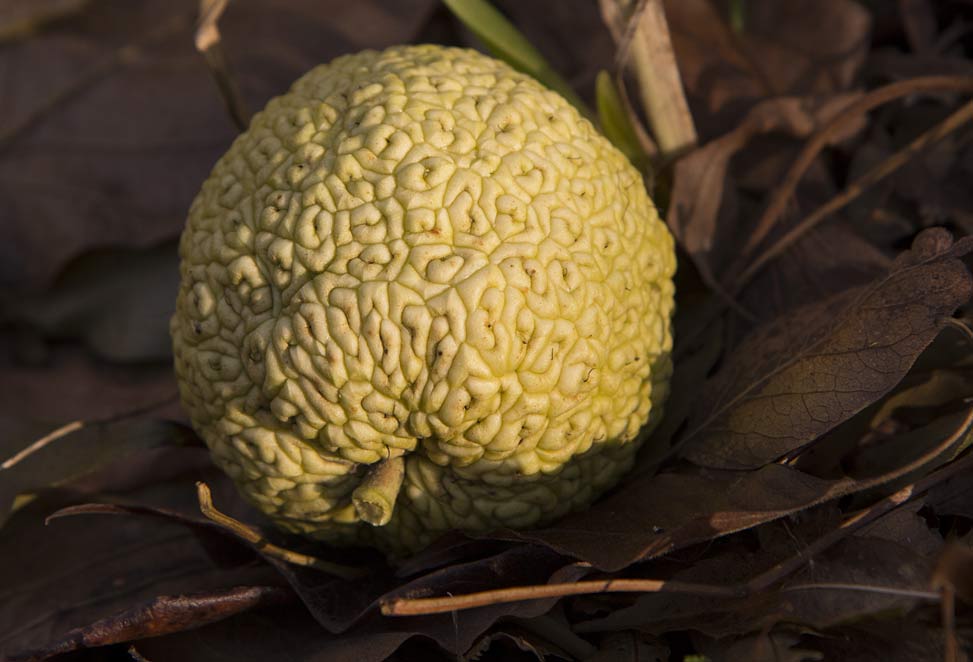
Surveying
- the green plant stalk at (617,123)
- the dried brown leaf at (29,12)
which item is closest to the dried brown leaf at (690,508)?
the green plant stalk at (617,123)

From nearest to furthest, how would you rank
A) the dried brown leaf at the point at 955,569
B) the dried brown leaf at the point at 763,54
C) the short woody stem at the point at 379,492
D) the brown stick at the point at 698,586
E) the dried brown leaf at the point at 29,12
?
the dried brown leaf at the point at 955,569, the brown stick at the point at 698,586, the short woody stem at the point at 379,492, the dried brown leaf at the point at 763,54, the dried brown leaf at the point at 29,12

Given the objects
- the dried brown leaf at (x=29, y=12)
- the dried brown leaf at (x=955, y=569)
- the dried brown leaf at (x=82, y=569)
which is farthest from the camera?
the dried brown leaf at (x=29, y=12)

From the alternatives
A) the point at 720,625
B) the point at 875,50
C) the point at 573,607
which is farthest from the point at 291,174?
the point at 875,50

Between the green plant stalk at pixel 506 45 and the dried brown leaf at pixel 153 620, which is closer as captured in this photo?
the dried brown leaf at pixel 153 620

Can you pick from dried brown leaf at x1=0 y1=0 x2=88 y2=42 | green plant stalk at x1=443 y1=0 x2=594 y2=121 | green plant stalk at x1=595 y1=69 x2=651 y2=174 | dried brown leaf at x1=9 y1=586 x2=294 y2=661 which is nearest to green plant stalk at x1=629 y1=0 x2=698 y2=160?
green plant stalk at x1=595 y1=69 x2=651 y2=174

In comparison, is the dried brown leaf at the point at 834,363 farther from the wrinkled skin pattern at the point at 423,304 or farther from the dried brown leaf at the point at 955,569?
the dried brown leaf at the point at 955,569

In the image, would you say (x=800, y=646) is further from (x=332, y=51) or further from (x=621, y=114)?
(x=332, y=51)

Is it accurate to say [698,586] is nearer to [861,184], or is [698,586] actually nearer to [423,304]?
[423,304]

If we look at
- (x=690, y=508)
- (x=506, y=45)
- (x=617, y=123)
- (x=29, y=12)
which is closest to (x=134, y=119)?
(x=29, y=12)
